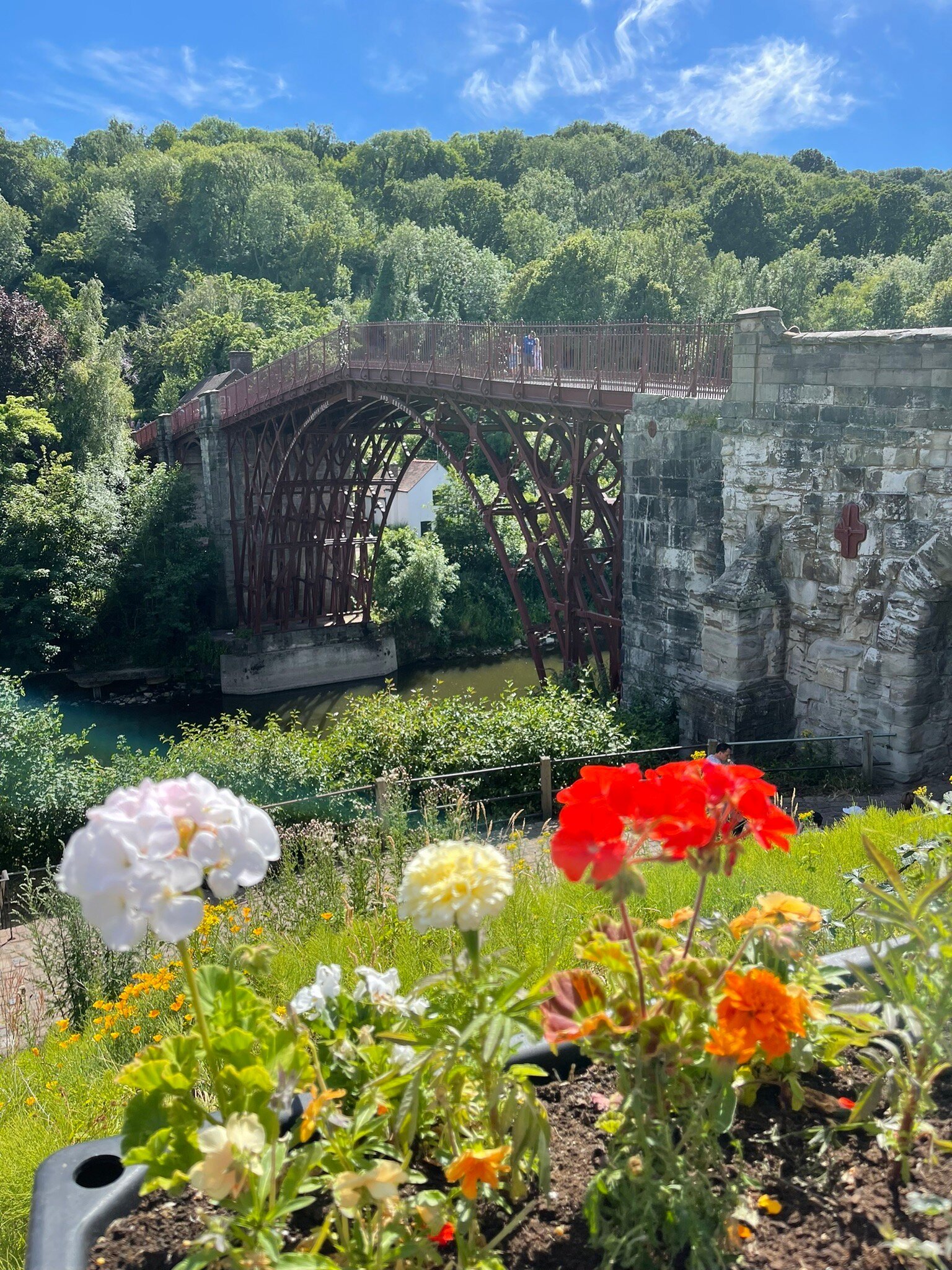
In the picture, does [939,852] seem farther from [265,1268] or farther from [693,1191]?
[265,1268]

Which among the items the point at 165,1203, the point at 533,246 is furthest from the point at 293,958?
the point at 533,246

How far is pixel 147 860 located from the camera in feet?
4.79

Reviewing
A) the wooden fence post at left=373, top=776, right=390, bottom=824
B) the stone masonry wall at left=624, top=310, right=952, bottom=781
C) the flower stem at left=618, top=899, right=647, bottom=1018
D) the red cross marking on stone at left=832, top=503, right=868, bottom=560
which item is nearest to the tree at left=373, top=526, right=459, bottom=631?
the stone masonry wall at left=624, top=310, right=952, bottom=781

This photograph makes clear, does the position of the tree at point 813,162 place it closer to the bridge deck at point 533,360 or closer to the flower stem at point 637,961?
the bridge deck at point 533,360

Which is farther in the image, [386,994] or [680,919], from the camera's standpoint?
[680,919]

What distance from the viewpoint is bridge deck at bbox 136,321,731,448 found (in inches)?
426

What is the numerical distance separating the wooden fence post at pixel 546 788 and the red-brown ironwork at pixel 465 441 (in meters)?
3.35

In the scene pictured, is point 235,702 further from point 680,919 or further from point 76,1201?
point 76,1201

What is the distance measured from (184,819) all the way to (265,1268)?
642 mm

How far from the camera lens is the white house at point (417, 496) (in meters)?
33.8

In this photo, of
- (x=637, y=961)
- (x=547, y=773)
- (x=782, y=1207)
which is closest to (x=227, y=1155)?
(x=637, y=961)

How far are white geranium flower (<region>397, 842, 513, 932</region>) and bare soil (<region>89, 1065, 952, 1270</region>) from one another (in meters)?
0.46

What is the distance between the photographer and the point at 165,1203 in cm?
180

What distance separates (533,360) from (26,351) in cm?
2082
